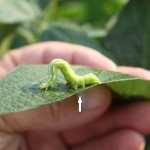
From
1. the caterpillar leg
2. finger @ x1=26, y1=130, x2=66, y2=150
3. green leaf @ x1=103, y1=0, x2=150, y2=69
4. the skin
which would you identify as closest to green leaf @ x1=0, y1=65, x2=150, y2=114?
the caterpillar leg

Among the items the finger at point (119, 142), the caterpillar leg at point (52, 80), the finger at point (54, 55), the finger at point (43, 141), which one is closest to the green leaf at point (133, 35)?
the finger at point (54, 55)

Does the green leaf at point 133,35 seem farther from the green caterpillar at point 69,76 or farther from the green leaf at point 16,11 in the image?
the green caterpillar at point 69,76

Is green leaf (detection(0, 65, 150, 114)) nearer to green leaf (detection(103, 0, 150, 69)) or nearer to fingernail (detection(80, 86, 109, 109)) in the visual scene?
fingernail (detection(80, 86, 109, 109))

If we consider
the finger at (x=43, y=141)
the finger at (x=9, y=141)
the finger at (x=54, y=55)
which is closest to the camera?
the finger at (x=9, y=141)

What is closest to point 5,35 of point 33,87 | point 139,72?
point 139,72

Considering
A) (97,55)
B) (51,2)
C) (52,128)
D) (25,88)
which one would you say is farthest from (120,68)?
(25,88)
